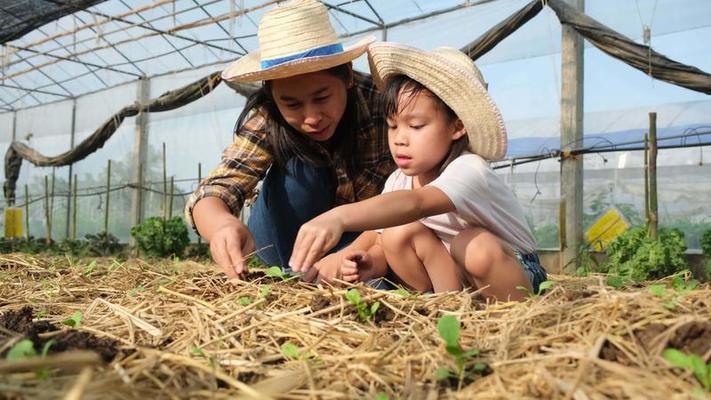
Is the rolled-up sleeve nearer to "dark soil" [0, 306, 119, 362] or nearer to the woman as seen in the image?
the woman

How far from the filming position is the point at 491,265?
157 cm

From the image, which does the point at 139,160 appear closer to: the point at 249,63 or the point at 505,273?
the point at 249,63

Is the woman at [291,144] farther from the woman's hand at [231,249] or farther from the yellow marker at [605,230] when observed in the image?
the yellow marker at [605,230]

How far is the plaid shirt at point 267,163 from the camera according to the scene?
2.14 meters

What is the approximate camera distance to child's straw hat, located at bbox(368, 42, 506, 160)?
68.5 inches

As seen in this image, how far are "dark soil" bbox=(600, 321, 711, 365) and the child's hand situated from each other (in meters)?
0.85

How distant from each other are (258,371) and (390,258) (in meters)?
0.89

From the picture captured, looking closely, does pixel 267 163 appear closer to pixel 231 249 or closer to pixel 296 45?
pixel 296 45

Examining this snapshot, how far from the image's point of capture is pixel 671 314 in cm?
99

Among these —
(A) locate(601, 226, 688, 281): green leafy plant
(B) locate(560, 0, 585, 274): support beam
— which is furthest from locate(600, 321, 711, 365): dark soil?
(B) locate(560, 0, 585, 274): support beam

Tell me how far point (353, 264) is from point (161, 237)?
6.14 metres

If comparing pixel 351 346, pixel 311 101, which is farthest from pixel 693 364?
pixel 311 101

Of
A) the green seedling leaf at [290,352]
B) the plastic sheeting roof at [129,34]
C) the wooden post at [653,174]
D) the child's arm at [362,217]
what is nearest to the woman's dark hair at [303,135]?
the child's arm at [362,217]

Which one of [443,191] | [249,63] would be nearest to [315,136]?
[249,63]
